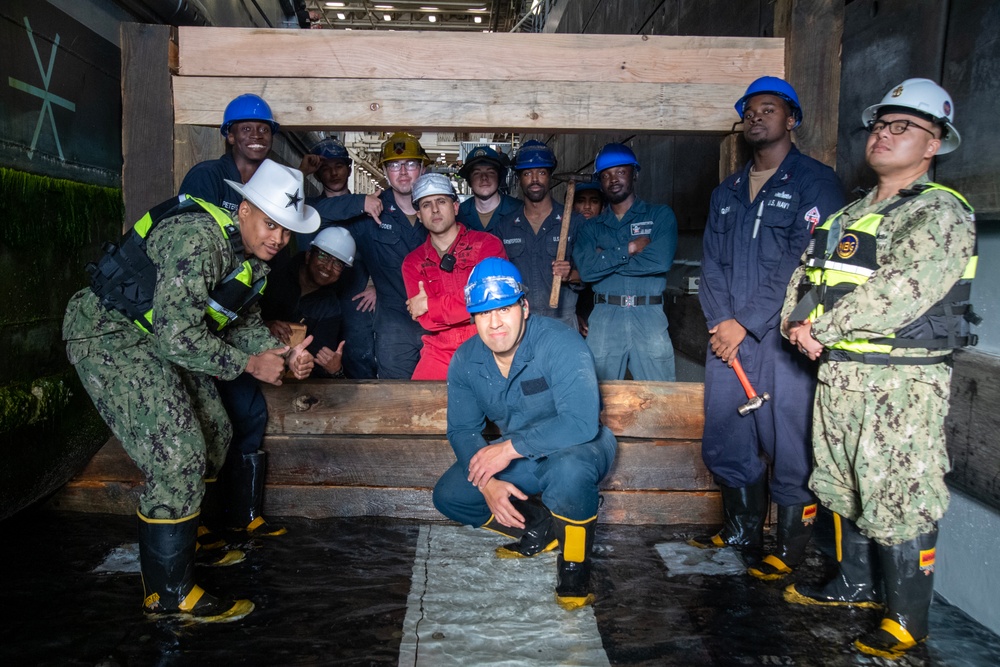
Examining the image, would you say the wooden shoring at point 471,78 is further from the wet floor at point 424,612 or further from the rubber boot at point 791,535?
the wet floor at point 424,612

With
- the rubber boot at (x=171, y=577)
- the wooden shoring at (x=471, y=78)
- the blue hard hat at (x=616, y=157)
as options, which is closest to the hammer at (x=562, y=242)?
the blue hard hat at (x=616, y=157)

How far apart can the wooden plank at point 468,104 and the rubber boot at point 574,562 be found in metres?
2.22

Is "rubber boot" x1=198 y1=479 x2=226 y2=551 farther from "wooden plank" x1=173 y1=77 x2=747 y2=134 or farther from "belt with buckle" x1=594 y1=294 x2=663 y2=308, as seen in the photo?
"belt with buckle" x1=594 y1=294 x2=663 y2=308

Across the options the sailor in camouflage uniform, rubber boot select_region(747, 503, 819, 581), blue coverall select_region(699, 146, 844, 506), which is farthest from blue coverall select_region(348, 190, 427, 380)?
the sailor in camouflage uniform

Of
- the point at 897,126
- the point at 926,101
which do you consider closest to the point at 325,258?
the point at 897,126

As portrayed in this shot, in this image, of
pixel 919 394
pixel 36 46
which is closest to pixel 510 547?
pixel 919 394

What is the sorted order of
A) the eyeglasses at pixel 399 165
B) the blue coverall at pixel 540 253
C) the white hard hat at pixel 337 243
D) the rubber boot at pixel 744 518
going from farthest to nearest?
1. the eyeglasses at pixel 399 165
2. the blue coverall at pixel 540 253
3. the white hard hat at pixel 337 243
4. the rubber boot at pixel 744 518

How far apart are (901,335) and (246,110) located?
3.34 meters

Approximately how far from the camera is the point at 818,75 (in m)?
4.00

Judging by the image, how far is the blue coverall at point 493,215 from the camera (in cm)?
529

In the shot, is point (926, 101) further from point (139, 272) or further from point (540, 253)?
point (139, 272)

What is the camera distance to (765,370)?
142 inches

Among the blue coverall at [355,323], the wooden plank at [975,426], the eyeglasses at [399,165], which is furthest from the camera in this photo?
the blue coverall at [355,323]

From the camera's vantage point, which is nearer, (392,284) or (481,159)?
(392,284)
